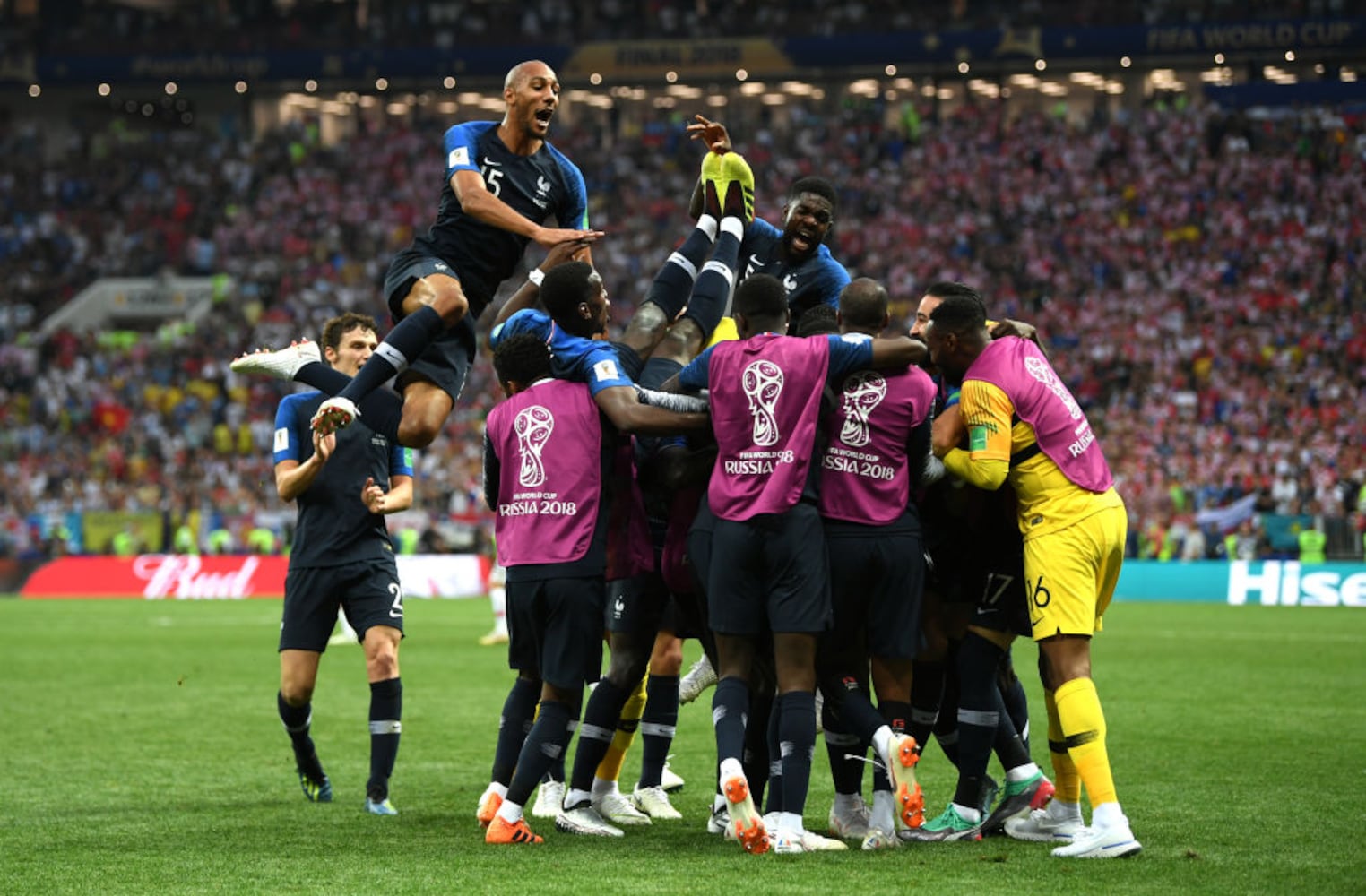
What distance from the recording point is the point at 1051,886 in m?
6.26

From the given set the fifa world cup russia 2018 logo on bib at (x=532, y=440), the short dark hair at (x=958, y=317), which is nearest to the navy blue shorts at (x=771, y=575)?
the fifa world cup russia 2018 logo on bib at (x=532, y=440)

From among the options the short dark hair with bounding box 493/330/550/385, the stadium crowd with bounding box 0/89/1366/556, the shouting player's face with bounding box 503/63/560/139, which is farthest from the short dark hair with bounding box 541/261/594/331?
the stadium crowd with bounding box 0/89/1366/556

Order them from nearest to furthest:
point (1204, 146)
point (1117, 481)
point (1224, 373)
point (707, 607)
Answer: point (707, 607)
point (1117, 481)
point (1224, 373)
point (1204, 146)

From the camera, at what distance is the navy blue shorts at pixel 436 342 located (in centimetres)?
859

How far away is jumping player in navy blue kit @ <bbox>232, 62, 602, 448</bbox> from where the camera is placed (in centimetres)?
842

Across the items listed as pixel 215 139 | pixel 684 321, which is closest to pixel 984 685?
pixel 684 321

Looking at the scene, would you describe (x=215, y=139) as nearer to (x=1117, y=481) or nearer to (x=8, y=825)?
(x=1117, y=481)

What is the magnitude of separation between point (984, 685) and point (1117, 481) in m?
24.4

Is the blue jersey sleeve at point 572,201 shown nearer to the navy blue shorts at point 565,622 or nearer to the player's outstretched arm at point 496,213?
the player's outstretched arm at point 496,213

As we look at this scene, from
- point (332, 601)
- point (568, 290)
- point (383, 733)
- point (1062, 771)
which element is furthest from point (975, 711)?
point (332, 601)

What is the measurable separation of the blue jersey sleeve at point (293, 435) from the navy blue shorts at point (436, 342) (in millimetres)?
722

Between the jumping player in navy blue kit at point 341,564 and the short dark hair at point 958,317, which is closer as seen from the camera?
the short dark hair at point 958,317

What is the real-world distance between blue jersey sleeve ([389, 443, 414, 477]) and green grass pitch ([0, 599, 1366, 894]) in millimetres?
1800

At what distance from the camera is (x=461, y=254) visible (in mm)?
8883
